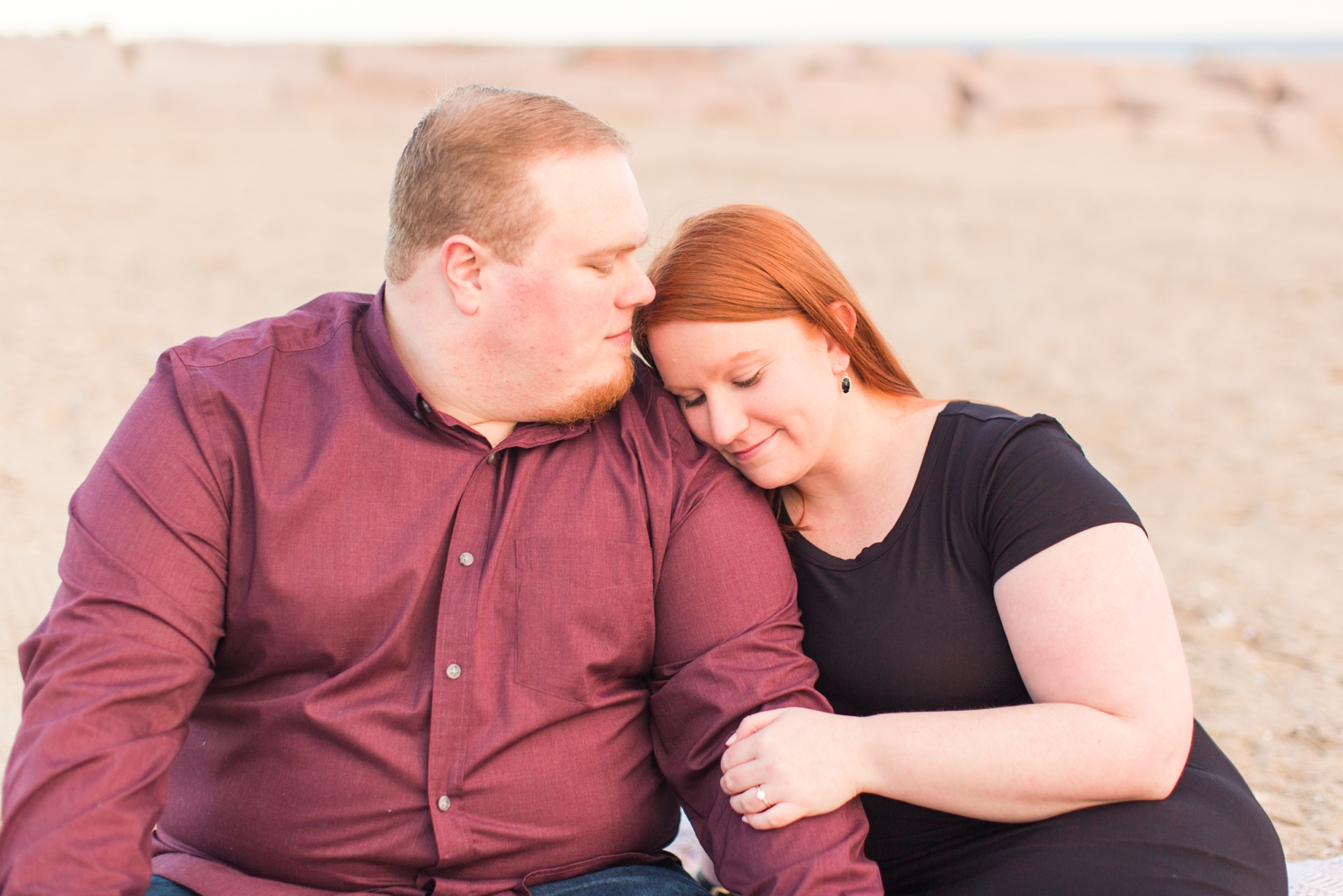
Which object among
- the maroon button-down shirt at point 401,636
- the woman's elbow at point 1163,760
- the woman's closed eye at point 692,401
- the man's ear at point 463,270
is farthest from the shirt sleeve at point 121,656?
the woman's elbow at point 1163,760

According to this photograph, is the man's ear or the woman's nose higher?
the man's ear

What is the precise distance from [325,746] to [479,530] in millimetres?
477

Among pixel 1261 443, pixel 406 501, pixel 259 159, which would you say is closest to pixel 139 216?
pixel 259 159

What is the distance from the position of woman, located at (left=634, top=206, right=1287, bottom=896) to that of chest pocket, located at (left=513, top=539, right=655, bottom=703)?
0.30 m

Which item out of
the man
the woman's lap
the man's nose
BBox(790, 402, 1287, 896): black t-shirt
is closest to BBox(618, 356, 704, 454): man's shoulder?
the man

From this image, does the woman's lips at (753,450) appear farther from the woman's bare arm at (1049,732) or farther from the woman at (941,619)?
the woman's bare arm at (1049,732)

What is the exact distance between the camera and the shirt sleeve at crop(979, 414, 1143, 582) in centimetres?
222

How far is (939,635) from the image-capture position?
2371 mm

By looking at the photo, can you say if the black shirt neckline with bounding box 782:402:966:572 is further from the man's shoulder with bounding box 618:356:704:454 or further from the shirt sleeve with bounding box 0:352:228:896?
the shirt sleeve with bounding box 0:352:228:896

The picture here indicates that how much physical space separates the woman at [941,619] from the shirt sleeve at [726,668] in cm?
7

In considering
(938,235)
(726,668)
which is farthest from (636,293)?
(938,235)

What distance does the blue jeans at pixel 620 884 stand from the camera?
7.42ft

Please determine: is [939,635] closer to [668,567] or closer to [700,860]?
[668,567]

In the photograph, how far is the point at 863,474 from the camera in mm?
2586
